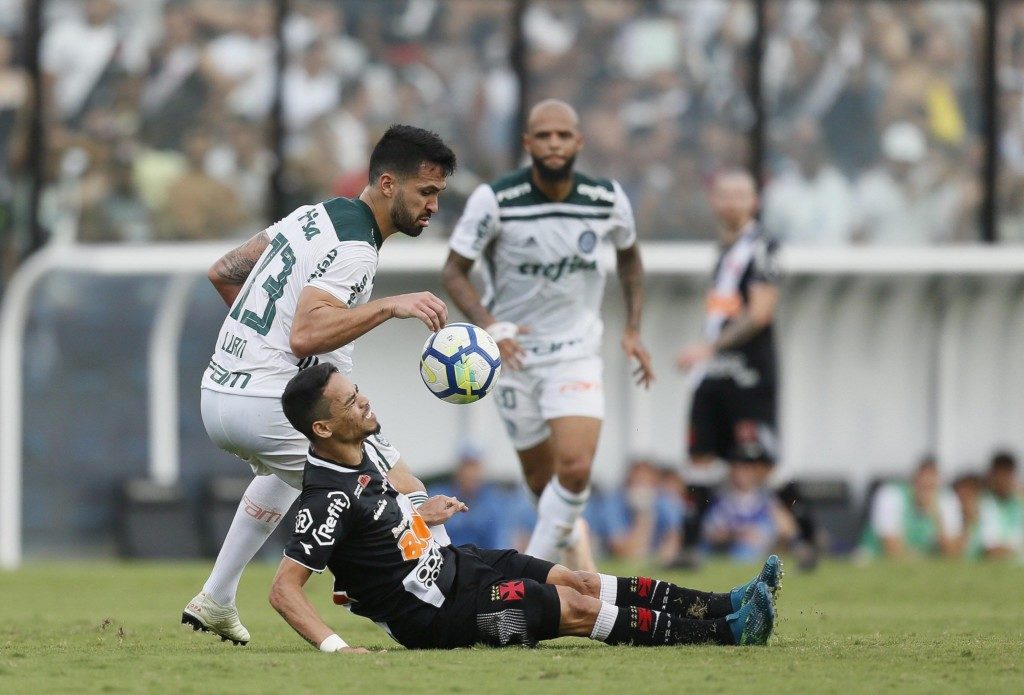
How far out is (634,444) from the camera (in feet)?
55.3

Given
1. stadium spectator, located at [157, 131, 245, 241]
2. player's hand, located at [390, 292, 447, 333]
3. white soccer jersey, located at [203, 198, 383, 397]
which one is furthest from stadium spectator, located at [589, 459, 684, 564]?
player's hand, located at [390, 292, 447, 333]

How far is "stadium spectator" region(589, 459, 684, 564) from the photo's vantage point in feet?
50.1

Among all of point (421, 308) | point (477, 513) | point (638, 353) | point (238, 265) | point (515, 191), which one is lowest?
point (477, 513)

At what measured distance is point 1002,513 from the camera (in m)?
15.7

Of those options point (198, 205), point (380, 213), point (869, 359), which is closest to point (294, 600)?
point (380, 213)

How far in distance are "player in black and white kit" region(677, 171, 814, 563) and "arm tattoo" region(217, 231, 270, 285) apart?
18.0 ft

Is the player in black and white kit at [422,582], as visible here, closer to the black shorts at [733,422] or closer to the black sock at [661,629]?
the black sock at [661,629]

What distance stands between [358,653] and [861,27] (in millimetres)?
12217

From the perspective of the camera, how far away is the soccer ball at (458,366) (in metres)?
6.96

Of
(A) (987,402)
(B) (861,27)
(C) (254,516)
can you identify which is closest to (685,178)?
(B) (861,27)

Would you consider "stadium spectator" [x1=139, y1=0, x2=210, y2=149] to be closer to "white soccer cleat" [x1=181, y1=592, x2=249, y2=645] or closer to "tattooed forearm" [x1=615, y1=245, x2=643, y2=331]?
"tattooed forearm" [x1=615, y1=245, x2=643, y2=331]

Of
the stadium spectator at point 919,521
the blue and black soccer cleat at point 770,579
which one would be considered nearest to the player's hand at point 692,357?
the stadium spectator at point 919,521

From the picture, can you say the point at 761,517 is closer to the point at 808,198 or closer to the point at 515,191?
the point at 808,198

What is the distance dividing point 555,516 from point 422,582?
255 centimetres
